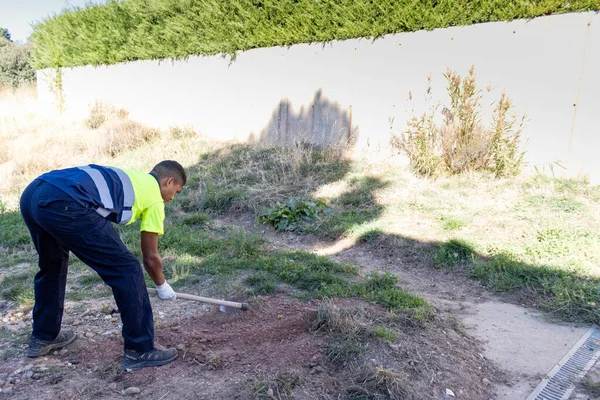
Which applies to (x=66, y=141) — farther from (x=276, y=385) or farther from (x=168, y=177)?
(x=276, y=385)

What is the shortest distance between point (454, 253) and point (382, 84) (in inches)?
179

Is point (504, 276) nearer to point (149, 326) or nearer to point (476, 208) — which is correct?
point (476, 208)

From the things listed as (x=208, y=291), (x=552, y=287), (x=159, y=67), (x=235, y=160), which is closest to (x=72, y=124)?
(x=159, y=67)

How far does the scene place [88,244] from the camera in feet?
10.2

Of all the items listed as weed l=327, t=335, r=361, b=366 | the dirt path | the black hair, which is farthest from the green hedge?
the black hair

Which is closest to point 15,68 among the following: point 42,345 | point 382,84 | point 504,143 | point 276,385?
point 382,84

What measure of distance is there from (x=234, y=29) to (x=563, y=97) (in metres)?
7.37

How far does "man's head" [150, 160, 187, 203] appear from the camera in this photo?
3.49m

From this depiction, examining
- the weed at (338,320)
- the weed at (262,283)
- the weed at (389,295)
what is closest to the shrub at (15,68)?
the weed at (262,283)

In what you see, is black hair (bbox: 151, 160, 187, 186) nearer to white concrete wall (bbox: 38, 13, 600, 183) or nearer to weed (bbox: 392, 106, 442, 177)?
weed (bbox: 392, 106, 442, 177)

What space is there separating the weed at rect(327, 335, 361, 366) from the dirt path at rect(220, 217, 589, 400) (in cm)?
99

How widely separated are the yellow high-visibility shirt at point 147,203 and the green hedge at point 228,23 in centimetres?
663

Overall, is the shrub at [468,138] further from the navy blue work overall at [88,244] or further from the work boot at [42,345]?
the work boot at [42,345]

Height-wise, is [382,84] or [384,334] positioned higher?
[382,84]
